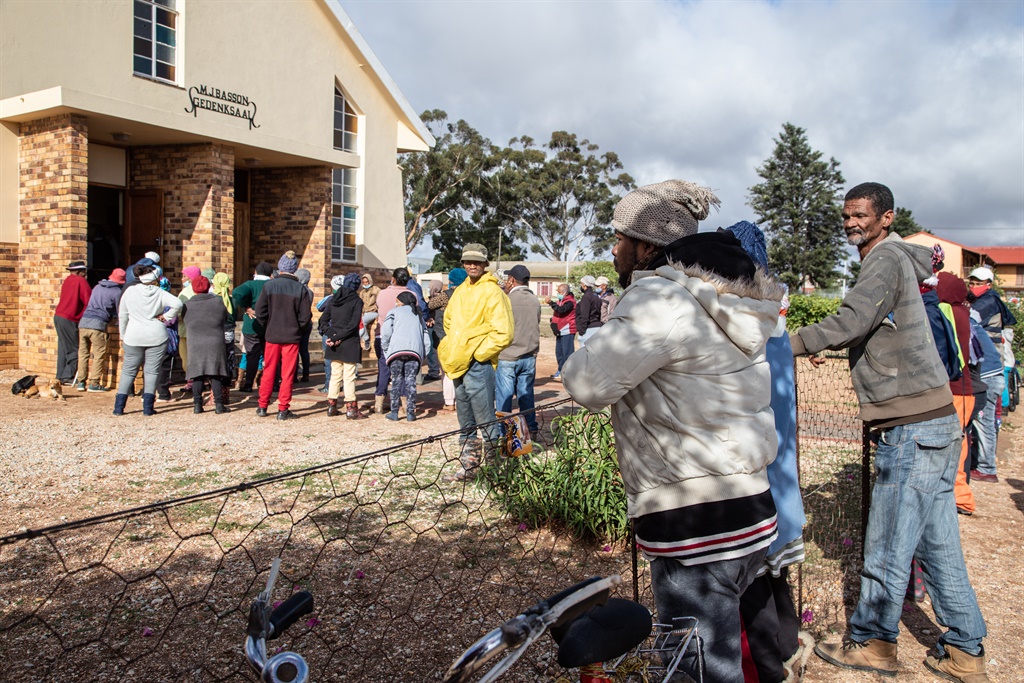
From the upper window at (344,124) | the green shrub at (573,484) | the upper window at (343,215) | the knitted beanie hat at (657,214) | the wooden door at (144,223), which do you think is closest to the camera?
the knitted beanie hat at (657,214)

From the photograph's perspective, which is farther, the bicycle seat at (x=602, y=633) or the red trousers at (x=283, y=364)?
the red trousers at (x=283, y=364)

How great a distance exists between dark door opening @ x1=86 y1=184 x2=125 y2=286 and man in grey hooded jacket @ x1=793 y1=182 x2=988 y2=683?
13073 mm

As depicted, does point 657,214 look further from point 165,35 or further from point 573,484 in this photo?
point 165,35

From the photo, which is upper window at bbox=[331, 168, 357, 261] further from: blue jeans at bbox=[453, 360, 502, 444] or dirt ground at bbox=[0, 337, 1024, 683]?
blue jeans at bbox=[453, 360, 502, 444]

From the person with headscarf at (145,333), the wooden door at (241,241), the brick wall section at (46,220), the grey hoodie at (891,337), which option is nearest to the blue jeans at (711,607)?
the grey hoodie at (891,337)

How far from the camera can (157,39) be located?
41.4ft

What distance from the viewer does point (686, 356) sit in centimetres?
202

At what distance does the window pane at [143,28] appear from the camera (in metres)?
12.3

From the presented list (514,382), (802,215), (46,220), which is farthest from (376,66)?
(802,215)

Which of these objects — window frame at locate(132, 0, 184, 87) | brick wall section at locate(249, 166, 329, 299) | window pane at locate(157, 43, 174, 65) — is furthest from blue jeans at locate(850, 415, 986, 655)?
brick wall section at locate(249, 166, 329, 299)

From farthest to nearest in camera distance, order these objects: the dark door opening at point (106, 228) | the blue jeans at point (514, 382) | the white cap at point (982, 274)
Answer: the dark door opening at point (106, 228) < the white cap at point (982, 274) < the blue jeans at point (514, 382)

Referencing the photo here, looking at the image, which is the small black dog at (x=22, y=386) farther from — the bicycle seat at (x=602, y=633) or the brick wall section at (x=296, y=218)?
the bicycle seat at (x=602, y=633)

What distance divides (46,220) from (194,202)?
247 cm

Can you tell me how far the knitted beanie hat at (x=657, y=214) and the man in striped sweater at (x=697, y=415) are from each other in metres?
0.17
